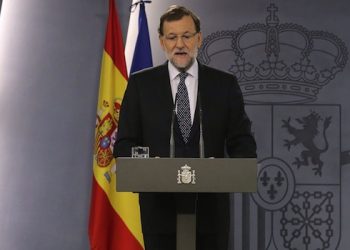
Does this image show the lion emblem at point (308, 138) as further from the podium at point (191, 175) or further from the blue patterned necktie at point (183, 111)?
the podium at point (191, 175)

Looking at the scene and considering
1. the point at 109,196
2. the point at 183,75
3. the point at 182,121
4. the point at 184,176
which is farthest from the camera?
the point at 109,196

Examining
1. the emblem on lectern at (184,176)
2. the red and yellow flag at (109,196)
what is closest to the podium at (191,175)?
the emblem on lectern at (184,176)

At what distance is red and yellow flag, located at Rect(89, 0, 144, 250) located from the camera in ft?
14.9

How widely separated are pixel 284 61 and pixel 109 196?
1609mm

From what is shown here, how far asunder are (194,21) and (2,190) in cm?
252

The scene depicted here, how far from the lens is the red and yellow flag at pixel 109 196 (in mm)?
4527

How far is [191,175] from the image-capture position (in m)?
2.31

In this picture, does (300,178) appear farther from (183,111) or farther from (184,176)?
(184,176)

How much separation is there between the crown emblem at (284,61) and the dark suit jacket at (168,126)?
1.76m

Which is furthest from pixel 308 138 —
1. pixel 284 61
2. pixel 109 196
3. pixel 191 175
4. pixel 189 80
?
pixel 191 175

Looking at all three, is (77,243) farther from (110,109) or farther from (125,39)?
(125,39)

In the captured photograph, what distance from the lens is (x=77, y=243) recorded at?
480 centimetres

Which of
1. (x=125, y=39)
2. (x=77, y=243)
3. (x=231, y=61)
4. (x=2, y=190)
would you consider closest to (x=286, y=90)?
(x=231, y=61)

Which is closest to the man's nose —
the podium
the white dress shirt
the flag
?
the white dress shirt
